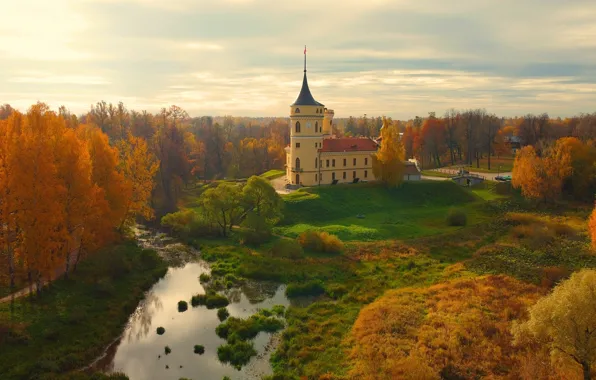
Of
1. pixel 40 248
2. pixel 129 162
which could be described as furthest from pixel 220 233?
pixel 40 248

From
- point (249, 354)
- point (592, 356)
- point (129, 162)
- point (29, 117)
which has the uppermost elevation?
point (29, 117)

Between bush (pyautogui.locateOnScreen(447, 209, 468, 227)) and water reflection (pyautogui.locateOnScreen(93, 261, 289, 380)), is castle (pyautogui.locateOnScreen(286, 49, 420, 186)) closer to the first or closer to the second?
bush (pyautogui.locateOnScreen(447, 209, 468, 227))

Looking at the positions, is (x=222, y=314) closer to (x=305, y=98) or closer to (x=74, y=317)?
(x=74, y=317)

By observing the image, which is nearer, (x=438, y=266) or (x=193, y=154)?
(x=438, y=266)

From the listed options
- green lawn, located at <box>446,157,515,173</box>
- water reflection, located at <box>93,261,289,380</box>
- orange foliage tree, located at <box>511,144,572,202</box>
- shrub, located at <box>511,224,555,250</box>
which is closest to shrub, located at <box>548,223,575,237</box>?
shrub, located at <box>511,224,555,250</box>

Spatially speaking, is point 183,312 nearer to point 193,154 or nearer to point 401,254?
point 401,254

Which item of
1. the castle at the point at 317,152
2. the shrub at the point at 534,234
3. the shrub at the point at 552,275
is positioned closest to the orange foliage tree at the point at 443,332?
the shrub at the point at 552,275
